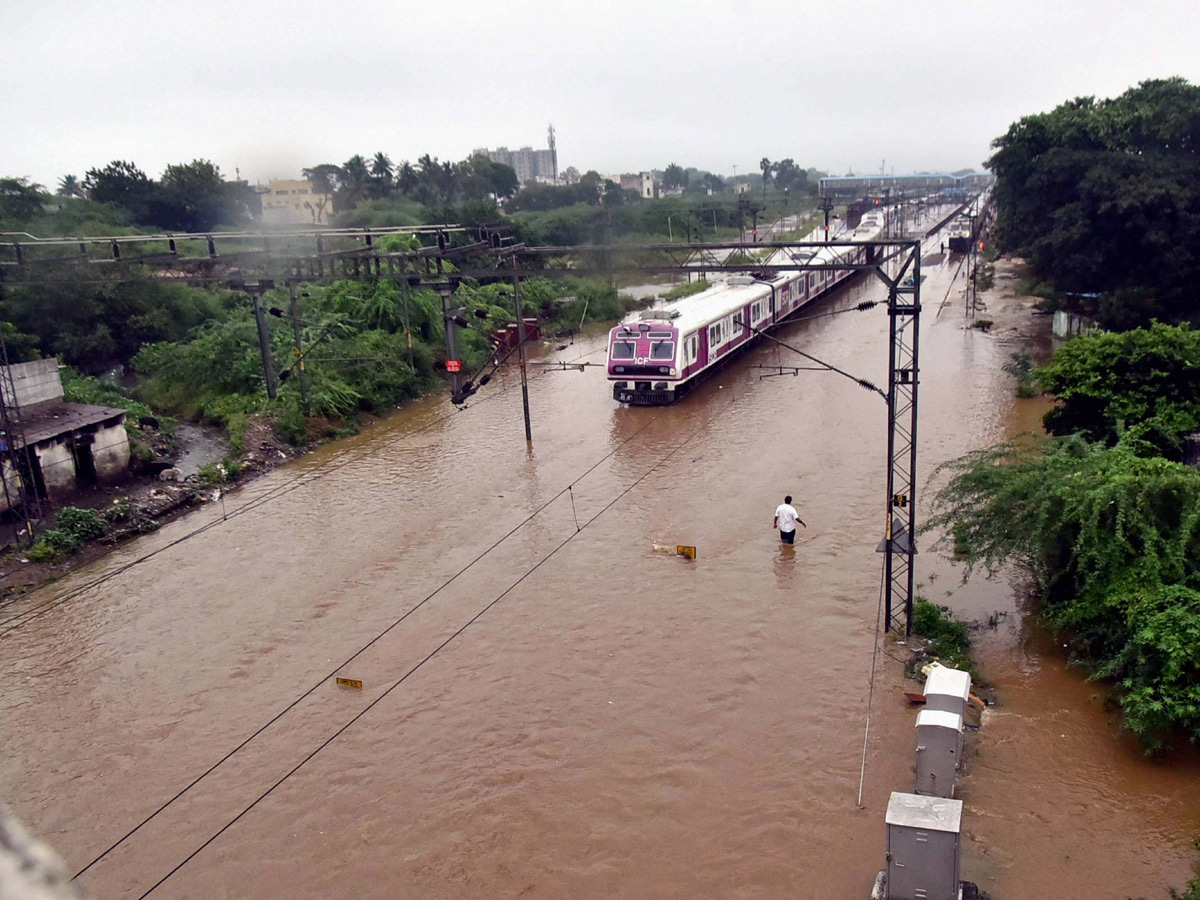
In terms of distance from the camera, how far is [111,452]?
18.5m

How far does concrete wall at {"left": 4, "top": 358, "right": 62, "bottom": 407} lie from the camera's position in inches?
709

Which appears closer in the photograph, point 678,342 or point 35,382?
point 35,382

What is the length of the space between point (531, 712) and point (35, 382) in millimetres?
13750

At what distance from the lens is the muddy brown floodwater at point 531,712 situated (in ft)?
26.8

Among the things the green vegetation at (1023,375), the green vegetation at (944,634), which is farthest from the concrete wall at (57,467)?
the green vegetation at (1023,375)

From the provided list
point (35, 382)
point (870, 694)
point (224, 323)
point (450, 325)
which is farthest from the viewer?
point (224, 323)

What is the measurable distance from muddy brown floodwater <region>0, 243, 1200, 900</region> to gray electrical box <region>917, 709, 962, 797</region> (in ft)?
1.59

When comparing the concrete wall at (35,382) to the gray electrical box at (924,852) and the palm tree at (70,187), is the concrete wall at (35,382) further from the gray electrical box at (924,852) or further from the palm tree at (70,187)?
the palm tree at (70,187)

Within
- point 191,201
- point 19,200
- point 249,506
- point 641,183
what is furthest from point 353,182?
point 641,183

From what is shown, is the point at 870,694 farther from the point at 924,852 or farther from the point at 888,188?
the point at 888,188

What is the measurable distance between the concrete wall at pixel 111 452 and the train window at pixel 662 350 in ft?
38.2

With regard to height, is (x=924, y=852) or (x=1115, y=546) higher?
(x=1115, y=546)

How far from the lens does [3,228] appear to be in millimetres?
29922

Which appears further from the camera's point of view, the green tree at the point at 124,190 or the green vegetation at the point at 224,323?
the green tree at the point at 124,190
